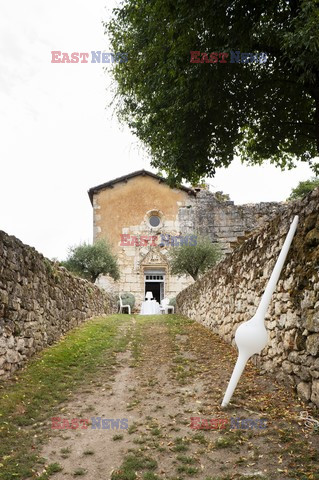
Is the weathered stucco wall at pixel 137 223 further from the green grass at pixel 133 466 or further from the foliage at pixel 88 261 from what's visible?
the green grass at pixel 133 466

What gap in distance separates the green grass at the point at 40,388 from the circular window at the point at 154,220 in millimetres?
16017

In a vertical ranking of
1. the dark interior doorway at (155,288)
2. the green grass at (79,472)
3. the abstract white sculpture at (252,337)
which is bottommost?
the green grass at (79,472)

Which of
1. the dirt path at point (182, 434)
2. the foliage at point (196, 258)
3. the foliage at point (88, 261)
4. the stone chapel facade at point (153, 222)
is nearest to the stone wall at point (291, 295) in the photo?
the dirt path at point (182, 434)

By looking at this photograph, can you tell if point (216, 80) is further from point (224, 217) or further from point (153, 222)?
point (153, 222)

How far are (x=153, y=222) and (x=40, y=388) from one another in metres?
20.2

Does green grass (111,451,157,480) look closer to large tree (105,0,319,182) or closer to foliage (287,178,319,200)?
large tree (105,0,319,182)

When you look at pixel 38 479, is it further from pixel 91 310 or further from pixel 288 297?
pixel 91 310

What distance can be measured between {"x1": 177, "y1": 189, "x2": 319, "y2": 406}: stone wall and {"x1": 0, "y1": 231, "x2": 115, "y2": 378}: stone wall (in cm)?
392

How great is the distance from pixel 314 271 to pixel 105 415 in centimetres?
307

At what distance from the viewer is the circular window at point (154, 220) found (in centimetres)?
2538

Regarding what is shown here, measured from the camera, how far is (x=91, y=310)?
14078mm

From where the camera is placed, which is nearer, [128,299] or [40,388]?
[40,388]

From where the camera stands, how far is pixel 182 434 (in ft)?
13.1

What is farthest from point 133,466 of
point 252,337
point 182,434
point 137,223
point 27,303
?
point 137,223
